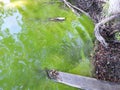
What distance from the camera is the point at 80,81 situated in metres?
3.55

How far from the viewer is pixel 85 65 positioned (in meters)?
3.84

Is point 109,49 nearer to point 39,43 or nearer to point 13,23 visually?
point 39,43

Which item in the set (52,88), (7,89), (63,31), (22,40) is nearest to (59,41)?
(63,31)

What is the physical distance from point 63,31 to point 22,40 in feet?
2.76

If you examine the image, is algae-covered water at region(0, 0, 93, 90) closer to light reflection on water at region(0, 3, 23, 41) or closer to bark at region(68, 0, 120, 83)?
light reflection on water at region(0, 3, 23, 41)

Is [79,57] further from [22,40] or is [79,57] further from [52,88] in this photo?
[22,40]

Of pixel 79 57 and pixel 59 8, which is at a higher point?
pixel 59 8

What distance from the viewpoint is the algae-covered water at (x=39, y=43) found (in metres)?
3.73

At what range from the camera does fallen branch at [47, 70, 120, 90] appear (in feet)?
10.9

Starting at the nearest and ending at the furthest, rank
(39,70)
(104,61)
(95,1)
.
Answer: (104,61) < (39,70) < (95,1)

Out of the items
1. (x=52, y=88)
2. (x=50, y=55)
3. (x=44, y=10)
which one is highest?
(x=44, y=10)

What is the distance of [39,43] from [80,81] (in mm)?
1197

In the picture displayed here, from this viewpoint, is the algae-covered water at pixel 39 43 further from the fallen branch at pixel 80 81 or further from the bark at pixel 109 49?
the bark at pixel 109 49

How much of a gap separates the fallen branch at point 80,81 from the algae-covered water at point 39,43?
0.32ft
